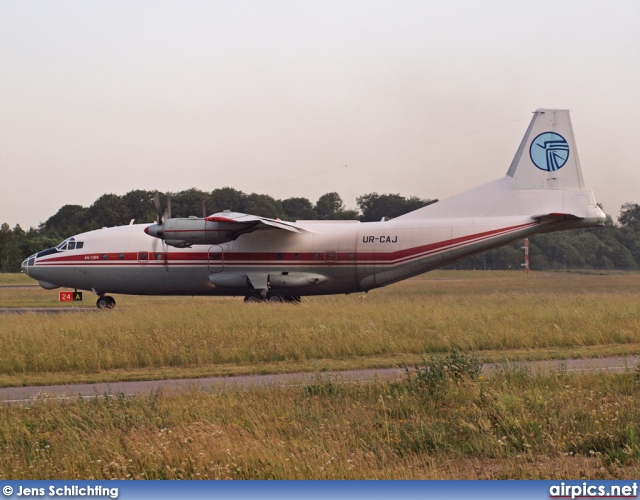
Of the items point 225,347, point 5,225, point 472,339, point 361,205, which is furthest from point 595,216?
point 5,225

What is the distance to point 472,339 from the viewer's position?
20500mm

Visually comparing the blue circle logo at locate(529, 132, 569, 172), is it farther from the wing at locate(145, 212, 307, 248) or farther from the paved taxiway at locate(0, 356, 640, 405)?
the paved taxiway at locate(0, 356, 640, 405)

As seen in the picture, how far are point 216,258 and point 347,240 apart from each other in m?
5.96

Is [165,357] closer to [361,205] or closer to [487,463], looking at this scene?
[487,463]

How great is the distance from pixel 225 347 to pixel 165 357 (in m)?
1.73

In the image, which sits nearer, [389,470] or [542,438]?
[389,470]

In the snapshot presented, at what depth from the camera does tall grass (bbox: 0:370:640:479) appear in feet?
29.2

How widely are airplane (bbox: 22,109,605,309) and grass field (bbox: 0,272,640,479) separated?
28.3 ft

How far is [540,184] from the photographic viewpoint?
3100 centimetres

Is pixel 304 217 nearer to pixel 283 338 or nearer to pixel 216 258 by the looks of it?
pixel 216 258

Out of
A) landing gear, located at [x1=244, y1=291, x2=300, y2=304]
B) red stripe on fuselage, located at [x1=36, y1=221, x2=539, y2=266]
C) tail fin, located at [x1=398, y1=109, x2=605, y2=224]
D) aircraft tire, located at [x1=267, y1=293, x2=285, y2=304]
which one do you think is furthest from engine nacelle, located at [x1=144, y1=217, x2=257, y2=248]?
tail fin, located at [x1=398, y1=109, x2=605, y2=224]

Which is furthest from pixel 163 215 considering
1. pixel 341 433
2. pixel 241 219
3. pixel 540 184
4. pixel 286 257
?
pixel 341 433

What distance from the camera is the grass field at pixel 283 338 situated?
17.9m

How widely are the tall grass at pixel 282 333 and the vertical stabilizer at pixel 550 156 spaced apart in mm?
6059
